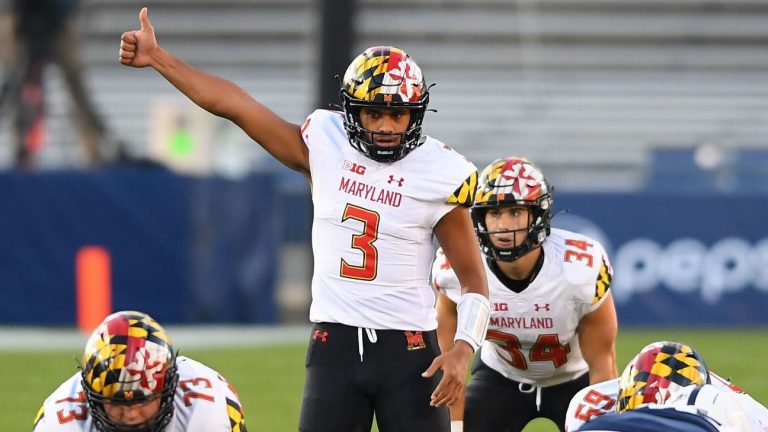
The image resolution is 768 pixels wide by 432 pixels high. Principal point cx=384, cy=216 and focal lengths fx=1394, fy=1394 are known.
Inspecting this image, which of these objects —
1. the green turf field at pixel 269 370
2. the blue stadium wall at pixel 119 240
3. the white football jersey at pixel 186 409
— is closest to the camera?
the white football jersey at pixel 186 409

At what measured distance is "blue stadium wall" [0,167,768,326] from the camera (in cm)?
1460

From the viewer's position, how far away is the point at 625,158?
1944cm

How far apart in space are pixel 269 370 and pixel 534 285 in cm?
596

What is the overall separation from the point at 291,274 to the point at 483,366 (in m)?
10.2

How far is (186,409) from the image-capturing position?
4906 mm

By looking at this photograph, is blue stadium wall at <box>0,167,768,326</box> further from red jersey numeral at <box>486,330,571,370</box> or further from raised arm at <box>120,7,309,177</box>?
raised arm at <box>120,7,309,177</box>

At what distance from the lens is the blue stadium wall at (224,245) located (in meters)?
14.6

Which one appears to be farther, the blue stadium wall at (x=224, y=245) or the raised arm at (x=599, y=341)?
the blue stadium wall at (x=224, y=245)

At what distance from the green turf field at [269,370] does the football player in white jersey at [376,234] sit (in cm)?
391

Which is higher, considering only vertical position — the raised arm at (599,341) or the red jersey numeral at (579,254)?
the red jersey numeral at (579,254)

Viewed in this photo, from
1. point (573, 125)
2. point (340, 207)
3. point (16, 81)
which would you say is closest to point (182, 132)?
point (16, 81)

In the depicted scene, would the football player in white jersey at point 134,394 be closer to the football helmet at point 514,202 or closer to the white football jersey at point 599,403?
the white football jersey at point 599,403

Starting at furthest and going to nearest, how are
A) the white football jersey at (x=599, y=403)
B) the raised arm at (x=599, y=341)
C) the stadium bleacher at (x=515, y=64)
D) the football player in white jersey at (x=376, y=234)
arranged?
1. the stadium bleacher at (x=515, y=64)
2. the raised arm at (x=599, y=341)
3. the white football jersey at (x=599, y=403)
4. the football player in white jersey at (x=376, y=234)

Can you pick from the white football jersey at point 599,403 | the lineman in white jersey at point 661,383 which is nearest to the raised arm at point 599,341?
the white football jersey at point 599,403
